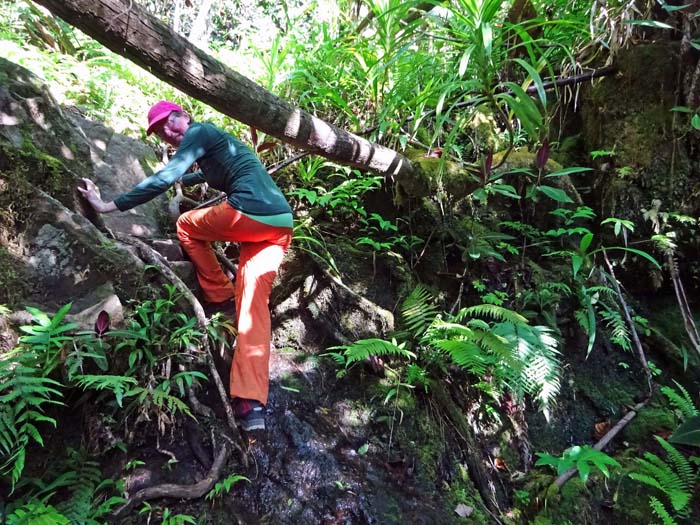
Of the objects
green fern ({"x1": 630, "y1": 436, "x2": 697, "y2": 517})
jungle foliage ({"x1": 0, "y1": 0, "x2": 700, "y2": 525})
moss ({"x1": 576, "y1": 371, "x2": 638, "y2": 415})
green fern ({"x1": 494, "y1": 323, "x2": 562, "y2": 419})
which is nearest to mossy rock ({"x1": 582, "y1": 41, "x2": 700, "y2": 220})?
jungle foliage ({"x1": 0, "y1": 0, "x2": 700, "y2": 525})

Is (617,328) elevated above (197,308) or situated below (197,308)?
above

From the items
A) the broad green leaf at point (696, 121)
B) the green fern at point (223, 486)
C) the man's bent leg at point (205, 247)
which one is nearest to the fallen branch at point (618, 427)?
the broad green leaf at point (696, 121)

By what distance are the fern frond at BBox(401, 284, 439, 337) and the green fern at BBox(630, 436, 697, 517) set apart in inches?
65.3

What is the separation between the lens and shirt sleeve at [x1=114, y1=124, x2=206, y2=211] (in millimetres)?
2473

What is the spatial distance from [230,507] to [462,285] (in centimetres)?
267

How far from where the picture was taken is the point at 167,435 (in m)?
2.25

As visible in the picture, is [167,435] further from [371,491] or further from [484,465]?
[484,465]

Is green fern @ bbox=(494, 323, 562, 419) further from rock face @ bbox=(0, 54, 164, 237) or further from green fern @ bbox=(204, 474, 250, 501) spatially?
rock face @ bbox=(0, 54, 164, 237)

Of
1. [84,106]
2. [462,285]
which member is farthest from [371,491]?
[84,106]

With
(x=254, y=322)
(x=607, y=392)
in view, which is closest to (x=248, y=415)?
(x=254, y=322)

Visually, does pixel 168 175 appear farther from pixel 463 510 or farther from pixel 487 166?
pixel 463 510

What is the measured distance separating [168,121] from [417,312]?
236 centimetres

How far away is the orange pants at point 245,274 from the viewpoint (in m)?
2.52

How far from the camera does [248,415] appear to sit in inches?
99.4
